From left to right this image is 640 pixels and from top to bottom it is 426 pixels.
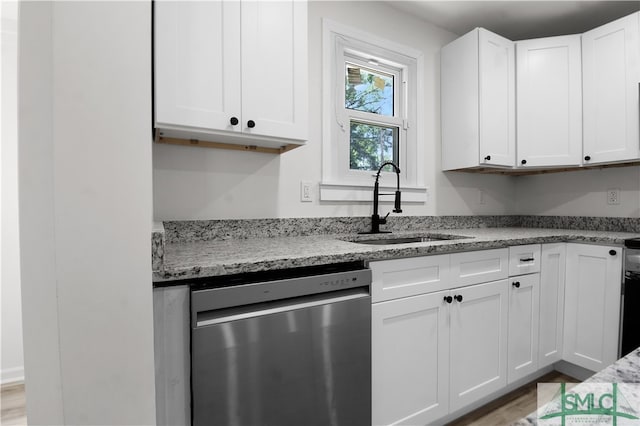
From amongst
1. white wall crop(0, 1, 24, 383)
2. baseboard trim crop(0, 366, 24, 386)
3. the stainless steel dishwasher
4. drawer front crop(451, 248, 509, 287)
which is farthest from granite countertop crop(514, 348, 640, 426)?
baseboard trim crop(0, 366, 24, 386)

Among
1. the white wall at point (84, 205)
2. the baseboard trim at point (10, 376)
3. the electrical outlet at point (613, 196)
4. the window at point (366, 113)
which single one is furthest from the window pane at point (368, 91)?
the baseboard trim at point (10, 376)

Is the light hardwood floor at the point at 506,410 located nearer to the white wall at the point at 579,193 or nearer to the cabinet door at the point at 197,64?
the white wall at the point at 579,193

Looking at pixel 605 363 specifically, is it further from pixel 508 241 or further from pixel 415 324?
pixel 415 324

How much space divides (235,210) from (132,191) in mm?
882

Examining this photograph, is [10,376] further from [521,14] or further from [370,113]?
[521,14]

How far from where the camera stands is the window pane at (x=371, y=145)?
7.14ft

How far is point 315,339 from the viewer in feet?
3.74

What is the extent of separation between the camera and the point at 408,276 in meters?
1.42

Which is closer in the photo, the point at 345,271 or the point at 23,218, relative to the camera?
the point at 23,218

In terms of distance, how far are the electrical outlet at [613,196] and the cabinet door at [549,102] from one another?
396 millimetres

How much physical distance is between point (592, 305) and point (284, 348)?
197cm

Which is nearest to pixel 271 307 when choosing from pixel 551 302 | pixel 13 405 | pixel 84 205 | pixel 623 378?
pixel 84 205

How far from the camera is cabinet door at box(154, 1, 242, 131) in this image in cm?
119

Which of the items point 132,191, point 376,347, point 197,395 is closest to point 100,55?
point 132,191
